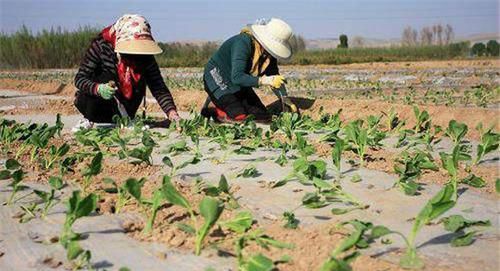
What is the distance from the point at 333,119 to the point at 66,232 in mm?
2795

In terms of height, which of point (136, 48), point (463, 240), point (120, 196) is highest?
point (136, 48)

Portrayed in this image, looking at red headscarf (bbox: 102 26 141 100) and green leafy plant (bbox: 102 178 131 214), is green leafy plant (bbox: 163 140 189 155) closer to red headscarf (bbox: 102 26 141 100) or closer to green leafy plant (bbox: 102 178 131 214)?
green leafy plant (bbox: 102 178 131 214)

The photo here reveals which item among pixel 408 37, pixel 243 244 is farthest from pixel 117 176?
pixel 408 37

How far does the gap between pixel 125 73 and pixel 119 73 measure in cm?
5

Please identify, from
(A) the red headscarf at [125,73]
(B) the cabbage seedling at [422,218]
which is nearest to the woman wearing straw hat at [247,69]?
(A) the red headscarf at [125,73]

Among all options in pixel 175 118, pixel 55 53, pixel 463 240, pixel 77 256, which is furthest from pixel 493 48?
pixel 77 256

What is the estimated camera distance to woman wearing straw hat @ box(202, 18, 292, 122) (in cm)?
461

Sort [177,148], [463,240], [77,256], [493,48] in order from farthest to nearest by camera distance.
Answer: [493,48], [177,148], [463,240], [77,256]

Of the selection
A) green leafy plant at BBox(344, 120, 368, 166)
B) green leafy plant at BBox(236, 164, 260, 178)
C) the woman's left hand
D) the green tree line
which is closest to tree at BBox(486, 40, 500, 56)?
the green tree line

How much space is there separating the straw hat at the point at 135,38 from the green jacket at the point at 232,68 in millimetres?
845

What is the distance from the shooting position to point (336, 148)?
256cm

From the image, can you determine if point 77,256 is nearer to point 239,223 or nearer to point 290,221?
point 239,223

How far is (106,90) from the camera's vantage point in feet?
13.1

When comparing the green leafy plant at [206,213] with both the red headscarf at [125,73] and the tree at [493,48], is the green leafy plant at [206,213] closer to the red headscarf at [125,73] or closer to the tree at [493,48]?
the red headscarf at [125,73]
